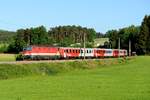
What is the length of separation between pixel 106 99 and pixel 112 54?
101 m

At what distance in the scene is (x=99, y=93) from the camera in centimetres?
2603

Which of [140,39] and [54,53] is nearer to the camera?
[54,53]

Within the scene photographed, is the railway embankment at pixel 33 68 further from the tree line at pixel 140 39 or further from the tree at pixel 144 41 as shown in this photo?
the tree line at pixel 140 39

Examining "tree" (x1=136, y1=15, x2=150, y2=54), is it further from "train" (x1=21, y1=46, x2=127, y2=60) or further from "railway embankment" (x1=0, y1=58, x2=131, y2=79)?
"railway embankment" (x1=0, y1=58, x2=131, y2=79)

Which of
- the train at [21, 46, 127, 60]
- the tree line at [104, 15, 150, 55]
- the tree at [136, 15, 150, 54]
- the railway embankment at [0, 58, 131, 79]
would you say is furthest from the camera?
the tree line at [104, 15, 150, 55]

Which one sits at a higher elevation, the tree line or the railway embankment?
the tree line

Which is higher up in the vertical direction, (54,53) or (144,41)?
(144,41)

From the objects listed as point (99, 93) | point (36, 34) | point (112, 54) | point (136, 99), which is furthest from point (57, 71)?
point (36, 34)

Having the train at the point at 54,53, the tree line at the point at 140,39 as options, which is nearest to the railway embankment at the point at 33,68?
the train at the point at 54,53

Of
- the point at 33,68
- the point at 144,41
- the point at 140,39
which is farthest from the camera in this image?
the point at 140,39

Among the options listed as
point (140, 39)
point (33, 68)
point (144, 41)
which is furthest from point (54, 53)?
point (140, 39)

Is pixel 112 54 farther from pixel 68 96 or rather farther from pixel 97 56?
pixel 68 96

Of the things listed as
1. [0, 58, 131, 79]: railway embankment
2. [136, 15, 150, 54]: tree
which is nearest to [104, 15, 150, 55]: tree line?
[136, 15, 150, 54]: tree

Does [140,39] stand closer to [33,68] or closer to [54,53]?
[54,53]
